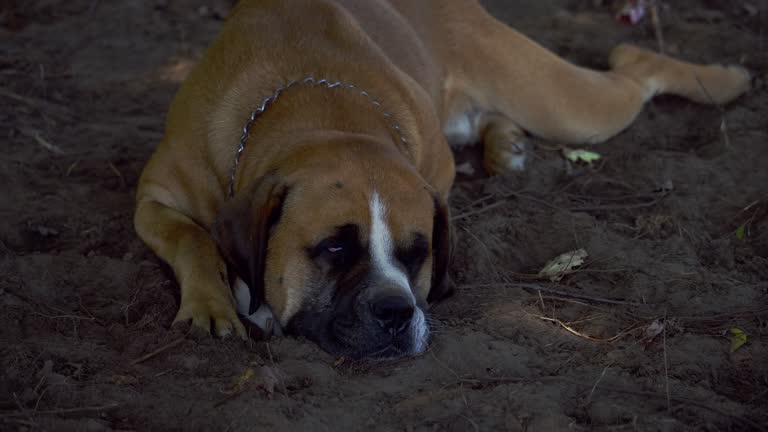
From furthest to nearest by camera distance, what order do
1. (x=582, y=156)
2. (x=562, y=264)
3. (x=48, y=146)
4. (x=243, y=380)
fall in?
1. (x=582, y=156)
2. (x=48, y=146)
3. (x=562, y=264)
4. (x=243, y=380)

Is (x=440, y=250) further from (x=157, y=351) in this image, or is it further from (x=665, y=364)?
(x=157, y=351)

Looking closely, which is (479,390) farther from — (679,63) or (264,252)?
(679,63)

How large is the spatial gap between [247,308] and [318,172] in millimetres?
755

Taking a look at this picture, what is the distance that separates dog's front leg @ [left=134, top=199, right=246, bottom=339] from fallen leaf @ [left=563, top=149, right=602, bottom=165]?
2.46 m

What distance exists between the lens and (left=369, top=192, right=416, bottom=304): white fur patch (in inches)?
123

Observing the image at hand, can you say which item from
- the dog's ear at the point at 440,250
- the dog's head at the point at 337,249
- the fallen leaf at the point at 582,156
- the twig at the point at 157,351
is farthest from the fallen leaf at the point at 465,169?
the twig at the point at 157,351

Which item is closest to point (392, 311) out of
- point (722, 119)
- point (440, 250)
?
point (440, 250)

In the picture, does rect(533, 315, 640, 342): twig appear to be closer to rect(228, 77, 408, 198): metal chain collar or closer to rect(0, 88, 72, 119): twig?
rect(228, 77, 408, 198): metal chain collar

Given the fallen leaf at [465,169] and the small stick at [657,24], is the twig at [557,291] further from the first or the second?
the small stick at [657,24]

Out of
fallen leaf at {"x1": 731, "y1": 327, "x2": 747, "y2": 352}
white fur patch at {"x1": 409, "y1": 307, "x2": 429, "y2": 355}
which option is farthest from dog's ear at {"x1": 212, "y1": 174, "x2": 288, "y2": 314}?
fallen leaf at {"x1": 731, "y1": 327, "x2": 747, "y2": 352}

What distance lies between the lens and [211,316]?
3.36 metres

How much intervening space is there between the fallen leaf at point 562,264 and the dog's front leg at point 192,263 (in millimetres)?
1415

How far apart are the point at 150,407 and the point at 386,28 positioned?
103 inches

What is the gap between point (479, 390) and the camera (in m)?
2.94
